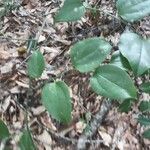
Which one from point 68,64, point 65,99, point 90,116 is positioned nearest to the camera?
point 65,99

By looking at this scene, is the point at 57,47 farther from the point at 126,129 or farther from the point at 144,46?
the point at 144,46

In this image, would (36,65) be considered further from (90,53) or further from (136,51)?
(136,51)

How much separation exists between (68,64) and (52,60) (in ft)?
0.29

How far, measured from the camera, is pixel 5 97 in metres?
1.50

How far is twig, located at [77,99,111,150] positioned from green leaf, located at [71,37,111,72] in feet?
1.16

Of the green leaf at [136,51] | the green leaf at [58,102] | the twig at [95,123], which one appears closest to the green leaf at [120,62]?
the green leaf at [136,51]

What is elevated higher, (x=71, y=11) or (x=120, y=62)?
(x=71, y=11)

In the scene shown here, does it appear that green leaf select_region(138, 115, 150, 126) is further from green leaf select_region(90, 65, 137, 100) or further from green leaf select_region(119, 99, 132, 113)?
green leaf select_region(90, 65, 137, 100)

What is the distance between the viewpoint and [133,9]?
3.89 ft

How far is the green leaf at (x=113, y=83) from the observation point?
3.54 feet

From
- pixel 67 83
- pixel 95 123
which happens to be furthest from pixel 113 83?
pixel 67 83

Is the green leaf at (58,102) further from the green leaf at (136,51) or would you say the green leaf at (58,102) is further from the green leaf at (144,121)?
the green leaf at (144,121)

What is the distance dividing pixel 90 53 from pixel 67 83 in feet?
1.42

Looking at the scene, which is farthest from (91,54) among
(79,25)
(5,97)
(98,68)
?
(79,25)
